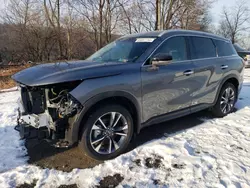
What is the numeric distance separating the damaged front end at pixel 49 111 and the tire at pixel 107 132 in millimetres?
246

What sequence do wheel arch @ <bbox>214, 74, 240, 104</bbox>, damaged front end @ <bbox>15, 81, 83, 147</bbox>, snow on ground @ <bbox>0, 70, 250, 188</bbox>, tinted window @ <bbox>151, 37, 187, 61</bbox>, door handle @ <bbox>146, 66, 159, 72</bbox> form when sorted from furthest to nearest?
1. wheel arch @ <bbox>214, 74, 240, 104</bbox>
2. tinted window @ <bbox>151, 37, 187, 61</bbox>
3. door handle @ <bbox>146, 66, 159, 72</bbox>
4. damaged front end @ <bbox>15, 81, 83, 147</bbox>
5. snow on ground @ <bbox>0, 70, 250, 188</bbox>

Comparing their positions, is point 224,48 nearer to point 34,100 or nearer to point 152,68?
point 152,68

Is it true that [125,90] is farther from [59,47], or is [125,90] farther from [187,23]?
[187,23]

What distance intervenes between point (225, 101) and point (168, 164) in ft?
8.39

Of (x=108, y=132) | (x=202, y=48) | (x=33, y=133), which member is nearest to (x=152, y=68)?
(x=108, y=132)

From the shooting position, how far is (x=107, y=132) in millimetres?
3137

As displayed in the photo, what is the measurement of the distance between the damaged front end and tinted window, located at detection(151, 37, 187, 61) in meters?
1.54

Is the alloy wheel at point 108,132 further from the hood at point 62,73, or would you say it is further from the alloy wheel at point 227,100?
the alloy wheel at point 227,100

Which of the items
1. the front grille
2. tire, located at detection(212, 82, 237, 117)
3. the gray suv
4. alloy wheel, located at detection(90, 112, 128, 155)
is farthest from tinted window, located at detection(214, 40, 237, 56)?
the front grille

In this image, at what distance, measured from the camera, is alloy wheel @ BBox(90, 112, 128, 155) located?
3055 millimetres

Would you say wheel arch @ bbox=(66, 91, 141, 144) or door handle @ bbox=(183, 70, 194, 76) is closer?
wheel arch @ bbox=(66, 91, 141, 144)

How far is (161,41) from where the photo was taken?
3561mm

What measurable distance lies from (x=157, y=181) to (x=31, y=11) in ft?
76.6

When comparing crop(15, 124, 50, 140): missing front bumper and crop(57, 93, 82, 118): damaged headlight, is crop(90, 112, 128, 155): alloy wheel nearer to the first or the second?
crop(57, 93, 82, 118): damaged headlight
